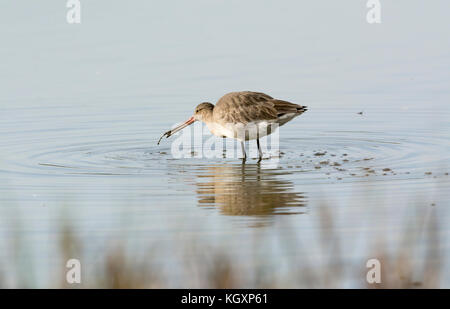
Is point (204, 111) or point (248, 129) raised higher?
point (204, 111)

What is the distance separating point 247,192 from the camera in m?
13.5

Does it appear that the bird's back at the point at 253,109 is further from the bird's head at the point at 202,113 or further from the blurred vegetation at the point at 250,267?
the blurred vegetation at the point at 250,267

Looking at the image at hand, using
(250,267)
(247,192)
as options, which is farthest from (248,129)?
(250,267)

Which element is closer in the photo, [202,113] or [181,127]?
[202,113]

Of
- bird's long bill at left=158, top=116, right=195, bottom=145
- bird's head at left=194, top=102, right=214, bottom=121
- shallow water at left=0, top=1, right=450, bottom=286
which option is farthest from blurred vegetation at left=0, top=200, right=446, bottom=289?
bird's long bill at left=158, top=116, right=195, bottom=145

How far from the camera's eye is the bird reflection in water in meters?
12.3

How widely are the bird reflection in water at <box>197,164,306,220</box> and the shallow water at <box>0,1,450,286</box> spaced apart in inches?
1.7

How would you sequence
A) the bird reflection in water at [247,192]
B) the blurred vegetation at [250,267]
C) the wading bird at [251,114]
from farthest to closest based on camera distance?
the wading bird at [251,114]
the bird reflection in water at [247,192]
the blurred vegetation at [250,267]

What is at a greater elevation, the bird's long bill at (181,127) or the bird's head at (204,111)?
the bird's head at (204,111)

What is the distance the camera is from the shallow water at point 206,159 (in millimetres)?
11477

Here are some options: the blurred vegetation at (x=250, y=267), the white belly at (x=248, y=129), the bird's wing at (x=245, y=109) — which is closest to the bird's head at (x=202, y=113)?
the bird's wing at (x=245, y=109)

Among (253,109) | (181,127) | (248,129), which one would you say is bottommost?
(181,127)

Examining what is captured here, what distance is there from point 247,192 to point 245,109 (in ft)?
11.1

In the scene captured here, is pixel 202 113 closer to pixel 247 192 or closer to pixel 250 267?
pixel 247 192
